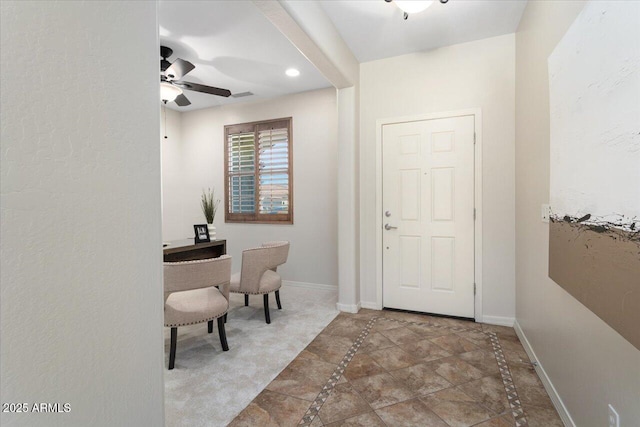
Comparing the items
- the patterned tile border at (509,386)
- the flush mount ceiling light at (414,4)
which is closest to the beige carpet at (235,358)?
the patterned tile border at (509,386)

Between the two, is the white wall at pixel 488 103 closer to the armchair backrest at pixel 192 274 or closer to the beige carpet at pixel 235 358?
the beige carpet at pixel 235 358

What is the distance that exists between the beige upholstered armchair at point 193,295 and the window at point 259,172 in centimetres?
211

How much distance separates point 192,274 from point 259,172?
8.72 feet

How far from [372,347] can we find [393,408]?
0.72 metres

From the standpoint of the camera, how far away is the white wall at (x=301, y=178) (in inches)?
162

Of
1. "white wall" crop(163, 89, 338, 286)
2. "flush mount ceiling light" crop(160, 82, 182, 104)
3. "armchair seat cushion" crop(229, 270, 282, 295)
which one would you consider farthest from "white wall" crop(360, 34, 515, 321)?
"flush mount ceiling light" crop(160, 82, 182, 104)

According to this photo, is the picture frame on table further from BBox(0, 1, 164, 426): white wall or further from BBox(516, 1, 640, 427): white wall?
BBox(516, 1, 640, 427): white wall

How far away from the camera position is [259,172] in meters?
4.54

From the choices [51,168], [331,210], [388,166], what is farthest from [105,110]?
[331,210]

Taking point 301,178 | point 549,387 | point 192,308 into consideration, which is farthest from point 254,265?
point 549,387

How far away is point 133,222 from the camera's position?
2.95ft

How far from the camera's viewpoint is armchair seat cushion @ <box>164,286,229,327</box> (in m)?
2.15

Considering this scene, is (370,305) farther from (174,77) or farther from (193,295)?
(174,77)

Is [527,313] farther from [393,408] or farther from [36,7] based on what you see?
[36,7]
